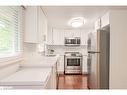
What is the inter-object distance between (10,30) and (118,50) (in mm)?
1931

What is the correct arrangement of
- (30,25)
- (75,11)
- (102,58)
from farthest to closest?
(75,11) → (102,58) → (30,25)

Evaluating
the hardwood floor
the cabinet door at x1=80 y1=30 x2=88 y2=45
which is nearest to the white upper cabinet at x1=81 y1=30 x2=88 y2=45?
the cabinet door at x1=80 y1=30 x2=88 y2=45

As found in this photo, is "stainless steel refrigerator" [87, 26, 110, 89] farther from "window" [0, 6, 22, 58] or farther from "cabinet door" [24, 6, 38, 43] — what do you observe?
"window" [0, 6, 22, 58]

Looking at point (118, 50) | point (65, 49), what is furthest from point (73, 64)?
point (118, 50)

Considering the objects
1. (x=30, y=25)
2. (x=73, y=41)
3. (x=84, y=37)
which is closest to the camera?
(x=30, y=25)

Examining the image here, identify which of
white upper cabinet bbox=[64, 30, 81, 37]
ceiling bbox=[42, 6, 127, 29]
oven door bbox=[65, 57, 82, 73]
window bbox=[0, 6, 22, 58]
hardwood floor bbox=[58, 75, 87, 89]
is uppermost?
ceiling bbox=[42, 6, 127, 29]

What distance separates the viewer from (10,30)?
2311mm

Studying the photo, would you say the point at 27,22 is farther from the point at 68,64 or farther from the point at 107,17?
the point at 68,64

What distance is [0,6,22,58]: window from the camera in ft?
6.52

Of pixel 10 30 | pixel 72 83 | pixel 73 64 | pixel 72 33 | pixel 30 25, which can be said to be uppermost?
pixel 72 33

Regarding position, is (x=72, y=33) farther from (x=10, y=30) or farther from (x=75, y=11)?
(x=10, y=30)

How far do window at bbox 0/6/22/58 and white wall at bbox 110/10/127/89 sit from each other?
1.64m
